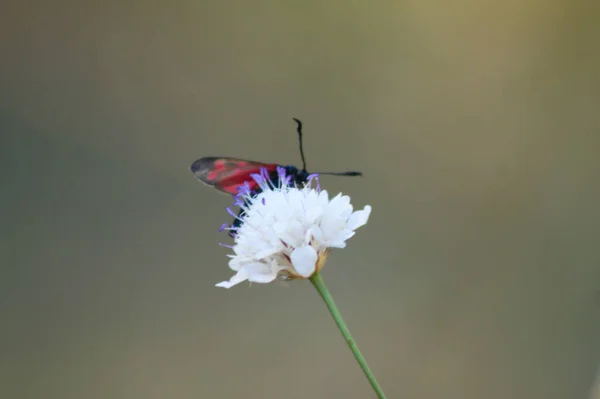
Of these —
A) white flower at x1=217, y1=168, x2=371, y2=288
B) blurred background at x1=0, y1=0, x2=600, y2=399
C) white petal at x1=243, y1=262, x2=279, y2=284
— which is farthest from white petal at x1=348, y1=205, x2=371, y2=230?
blurred background at x1=0, y1=0, x2=600, y2=399

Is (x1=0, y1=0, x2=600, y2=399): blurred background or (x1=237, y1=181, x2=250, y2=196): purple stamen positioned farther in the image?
(x1=0, y1=0, x2=600, y2=399): blurred background

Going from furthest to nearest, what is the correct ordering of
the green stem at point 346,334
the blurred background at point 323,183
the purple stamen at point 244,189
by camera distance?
the blurred background at point 323,183, the purple stamen at point 244,189, the green stem at point 346,334

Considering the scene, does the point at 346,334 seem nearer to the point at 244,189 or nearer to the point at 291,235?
the point at 291,235

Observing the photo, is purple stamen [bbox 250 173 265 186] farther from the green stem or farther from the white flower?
the green stem

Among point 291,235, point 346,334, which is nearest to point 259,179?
point 291,235

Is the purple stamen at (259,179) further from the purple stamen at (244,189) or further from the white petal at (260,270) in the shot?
the white petal at (260,270)

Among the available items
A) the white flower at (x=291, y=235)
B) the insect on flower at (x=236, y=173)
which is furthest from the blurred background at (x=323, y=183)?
the white flower at (x=291, y=235)

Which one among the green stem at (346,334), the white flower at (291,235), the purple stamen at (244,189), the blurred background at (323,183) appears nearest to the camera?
the green stem at (346,334)

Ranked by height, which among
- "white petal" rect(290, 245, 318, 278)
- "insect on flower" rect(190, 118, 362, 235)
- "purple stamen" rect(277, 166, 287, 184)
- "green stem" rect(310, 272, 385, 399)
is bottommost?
"green stem" rect(310, 272, 385, 399)
